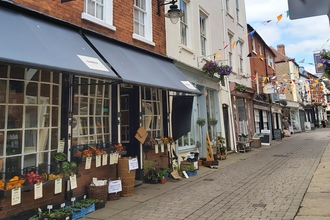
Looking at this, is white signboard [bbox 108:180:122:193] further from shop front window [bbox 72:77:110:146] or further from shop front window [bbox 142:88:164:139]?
shop front window [bbox 142:88:164:139]

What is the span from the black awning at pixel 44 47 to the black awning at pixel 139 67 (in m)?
0.47

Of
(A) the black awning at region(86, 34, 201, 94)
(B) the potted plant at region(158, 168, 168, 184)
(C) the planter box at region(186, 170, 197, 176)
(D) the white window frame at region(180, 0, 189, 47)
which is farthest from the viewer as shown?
(D) the white window frame at region(180, 0, 189, 47)

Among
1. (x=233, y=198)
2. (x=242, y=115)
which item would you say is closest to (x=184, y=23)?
(x=233, y=198)

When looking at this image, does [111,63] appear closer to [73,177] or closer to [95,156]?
[95,156]

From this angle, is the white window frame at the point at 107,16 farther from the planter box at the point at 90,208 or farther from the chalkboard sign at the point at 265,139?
the chalkboard sign at the point at 265,139

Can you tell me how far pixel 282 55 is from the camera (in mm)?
34812

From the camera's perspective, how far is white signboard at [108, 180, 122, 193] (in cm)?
574

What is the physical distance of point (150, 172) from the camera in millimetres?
7523

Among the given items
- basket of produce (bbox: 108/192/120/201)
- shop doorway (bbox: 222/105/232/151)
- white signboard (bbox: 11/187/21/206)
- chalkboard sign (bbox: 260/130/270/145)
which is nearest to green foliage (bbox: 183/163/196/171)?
basket of produce (bbox: 108/192/120/201)

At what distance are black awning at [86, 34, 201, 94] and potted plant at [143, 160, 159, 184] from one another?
2264 mm

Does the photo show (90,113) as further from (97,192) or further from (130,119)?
(97,192)

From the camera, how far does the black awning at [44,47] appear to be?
3.52 meters

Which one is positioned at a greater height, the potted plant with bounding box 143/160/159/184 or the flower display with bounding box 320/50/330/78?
the flower display with bounding box 320/50/330/78

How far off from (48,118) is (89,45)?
5.58ft
